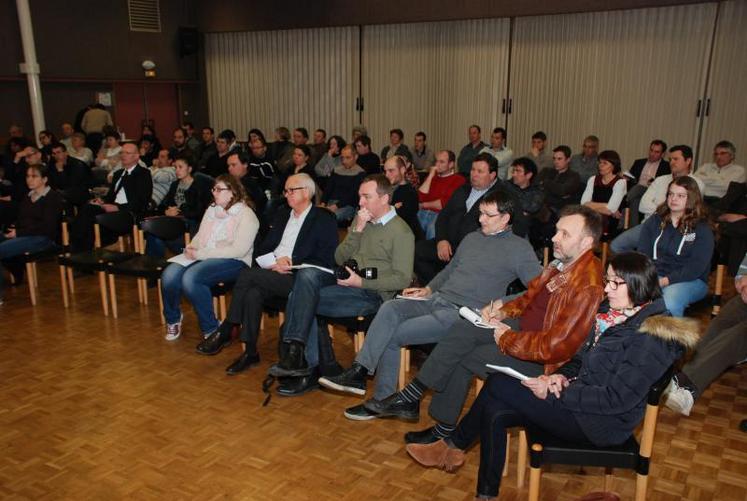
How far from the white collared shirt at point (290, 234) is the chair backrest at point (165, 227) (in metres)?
1.32

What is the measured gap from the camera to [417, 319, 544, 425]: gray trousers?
3.07 metres

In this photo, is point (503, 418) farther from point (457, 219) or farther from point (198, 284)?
point (198, 284)

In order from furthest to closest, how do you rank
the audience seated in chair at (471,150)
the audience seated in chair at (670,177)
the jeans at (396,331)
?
the audience seated in chair at (471,150)
the audience seated in chair at (670,177)
the jeans at (396,331)

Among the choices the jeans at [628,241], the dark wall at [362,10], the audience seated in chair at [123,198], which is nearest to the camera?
the jeans at [628,241]

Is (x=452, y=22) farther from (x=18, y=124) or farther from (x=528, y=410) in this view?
(x=528, y=410)

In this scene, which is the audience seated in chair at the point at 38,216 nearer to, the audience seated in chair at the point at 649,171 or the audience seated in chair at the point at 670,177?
the audience seated in chair at the point at 670,177

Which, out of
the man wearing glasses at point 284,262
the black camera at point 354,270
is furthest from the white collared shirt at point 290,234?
the black camera at point 354,270

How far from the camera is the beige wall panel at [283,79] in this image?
11.4 m

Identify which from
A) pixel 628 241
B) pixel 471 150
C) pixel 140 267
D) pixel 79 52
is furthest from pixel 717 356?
pixel 79 52

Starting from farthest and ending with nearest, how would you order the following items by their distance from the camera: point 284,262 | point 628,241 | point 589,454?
point 628,241
point 284,262
point 589,454

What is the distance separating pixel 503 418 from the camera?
268cm

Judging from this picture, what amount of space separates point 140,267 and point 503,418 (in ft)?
11.0

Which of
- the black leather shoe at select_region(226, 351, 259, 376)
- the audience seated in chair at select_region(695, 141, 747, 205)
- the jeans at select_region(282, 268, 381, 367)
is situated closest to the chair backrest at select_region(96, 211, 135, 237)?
the black leather shoe at select_region(226, 351, 259, 376)

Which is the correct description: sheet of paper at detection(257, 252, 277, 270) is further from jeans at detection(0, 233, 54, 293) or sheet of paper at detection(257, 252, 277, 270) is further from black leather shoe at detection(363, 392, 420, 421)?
jeans at detection(0, 233, 54, 293)
